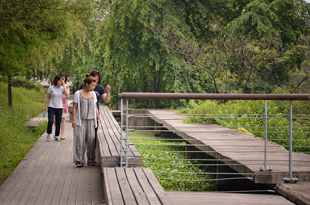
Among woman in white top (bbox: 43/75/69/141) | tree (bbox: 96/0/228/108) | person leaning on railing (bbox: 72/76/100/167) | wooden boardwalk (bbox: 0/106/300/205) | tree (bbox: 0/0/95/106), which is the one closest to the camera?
wooden boardwalk (bbox: 0/106/300/205)

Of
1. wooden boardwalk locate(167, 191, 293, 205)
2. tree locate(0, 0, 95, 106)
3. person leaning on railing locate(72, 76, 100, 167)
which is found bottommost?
wooden boardwalk locate(167, 191, 293, 205)

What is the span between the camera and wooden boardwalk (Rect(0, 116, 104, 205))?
452cm

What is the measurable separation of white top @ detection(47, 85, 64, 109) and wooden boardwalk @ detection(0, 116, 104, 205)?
1.91 m

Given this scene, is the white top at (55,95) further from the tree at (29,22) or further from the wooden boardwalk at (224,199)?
the wooden boardwalk at (224,199)

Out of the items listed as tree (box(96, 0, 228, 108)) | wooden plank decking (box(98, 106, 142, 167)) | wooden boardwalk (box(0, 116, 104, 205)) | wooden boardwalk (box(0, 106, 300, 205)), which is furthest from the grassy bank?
tree (box(96, 0, 228, 108))

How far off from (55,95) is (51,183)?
3874mm

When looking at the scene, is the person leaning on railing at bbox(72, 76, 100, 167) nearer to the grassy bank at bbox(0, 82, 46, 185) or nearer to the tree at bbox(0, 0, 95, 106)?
the grassy bank at bbox(0, 82, 46, 185)

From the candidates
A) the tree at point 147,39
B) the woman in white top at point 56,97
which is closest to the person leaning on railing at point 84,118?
the woman in white top at point 56,97

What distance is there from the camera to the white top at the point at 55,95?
8648 millimetres

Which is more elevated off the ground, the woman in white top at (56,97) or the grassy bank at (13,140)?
the woman in white top at (56,97)

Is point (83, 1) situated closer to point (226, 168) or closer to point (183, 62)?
Answer: point (226, 168)

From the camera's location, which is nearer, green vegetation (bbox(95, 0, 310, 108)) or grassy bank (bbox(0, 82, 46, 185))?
grassy bank (bbox(0, 82, 46, 185))

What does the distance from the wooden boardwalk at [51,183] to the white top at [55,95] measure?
191 cm

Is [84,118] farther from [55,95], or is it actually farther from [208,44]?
[208,44]
